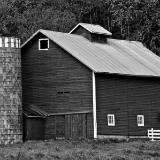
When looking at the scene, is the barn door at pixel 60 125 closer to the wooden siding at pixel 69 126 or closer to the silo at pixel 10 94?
the wooden siding at pixel 69 126

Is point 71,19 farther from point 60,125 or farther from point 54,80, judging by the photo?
point 60,125

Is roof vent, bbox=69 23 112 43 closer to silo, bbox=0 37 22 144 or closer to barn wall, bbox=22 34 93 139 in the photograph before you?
barn wall, bbox=22 34 93 139

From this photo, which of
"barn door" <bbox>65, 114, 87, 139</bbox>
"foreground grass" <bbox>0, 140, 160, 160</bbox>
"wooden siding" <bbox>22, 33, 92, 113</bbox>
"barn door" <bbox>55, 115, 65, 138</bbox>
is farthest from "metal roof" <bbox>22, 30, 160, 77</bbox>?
"foreground grass" <bbox>0, 140, 160, 160</bbox>

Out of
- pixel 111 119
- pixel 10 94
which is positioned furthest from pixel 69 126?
pixel 10 94

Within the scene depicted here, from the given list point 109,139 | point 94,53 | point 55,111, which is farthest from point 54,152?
point 94,53

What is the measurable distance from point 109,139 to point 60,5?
137 ft

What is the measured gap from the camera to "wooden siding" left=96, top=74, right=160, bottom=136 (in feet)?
163

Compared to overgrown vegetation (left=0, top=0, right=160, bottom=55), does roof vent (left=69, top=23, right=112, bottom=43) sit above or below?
below

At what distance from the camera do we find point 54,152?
3581cm

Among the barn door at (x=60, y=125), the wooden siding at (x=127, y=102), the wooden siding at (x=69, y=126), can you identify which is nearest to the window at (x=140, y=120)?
the wooden siding at (x=127, y=102)

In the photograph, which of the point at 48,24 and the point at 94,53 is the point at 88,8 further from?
the point at 94,53

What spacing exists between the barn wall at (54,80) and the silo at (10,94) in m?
3.00

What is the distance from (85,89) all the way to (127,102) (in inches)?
171

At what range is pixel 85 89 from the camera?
49.1m
